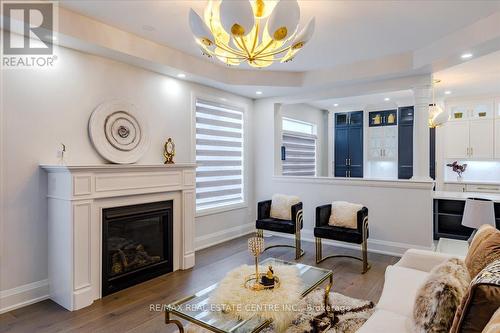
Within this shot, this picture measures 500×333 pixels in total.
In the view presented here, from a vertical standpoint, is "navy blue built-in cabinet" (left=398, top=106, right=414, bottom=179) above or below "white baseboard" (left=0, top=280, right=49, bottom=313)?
above

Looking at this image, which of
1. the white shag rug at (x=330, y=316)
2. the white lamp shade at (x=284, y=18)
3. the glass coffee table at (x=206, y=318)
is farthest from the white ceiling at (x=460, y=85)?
the glass coffee table at (x=206, y=318)

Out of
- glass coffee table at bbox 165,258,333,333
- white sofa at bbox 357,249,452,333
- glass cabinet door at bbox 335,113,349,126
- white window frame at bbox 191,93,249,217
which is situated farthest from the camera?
glass cabinet door at bbox 335,113,349,126

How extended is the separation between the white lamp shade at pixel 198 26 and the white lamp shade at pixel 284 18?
43cm

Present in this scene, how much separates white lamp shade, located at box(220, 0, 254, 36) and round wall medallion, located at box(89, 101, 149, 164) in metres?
2.24

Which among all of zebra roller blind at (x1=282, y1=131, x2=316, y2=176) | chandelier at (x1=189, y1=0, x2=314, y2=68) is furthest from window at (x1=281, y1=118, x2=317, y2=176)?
chandelier at (x1=189, y1=0, x2=314, y2=68)

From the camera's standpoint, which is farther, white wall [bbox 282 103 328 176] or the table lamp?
white wall [bbox 282 103 328 176]

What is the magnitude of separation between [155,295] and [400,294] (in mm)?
2371

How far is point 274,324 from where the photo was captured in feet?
6.20

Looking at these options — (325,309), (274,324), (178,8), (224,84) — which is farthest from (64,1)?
(325,309)

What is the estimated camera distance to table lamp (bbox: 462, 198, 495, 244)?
8.94ft

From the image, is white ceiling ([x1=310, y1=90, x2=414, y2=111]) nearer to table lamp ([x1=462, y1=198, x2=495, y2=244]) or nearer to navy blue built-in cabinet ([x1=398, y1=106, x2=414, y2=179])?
navy blue built-in cabinet ([x1=398, y1=106, x2=414, y2=179])

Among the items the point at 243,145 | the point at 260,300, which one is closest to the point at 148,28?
the point at 243,145

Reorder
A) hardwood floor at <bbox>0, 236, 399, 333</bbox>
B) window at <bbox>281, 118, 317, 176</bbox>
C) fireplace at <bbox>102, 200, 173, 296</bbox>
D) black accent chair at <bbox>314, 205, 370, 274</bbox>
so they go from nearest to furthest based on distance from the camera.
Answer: hardwood floor at <bbox>0, 236, 399, 333</bbox>, fireplace at <bbox>102, 200, 173, 296</bbox>, black accent chair at <bbox>314, 205, 370, 274</bbox>, window at <bbox>281, 118, 317, 176</bbox>

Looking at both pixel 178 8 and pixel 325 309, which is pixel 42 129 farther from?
pixel 325 309
